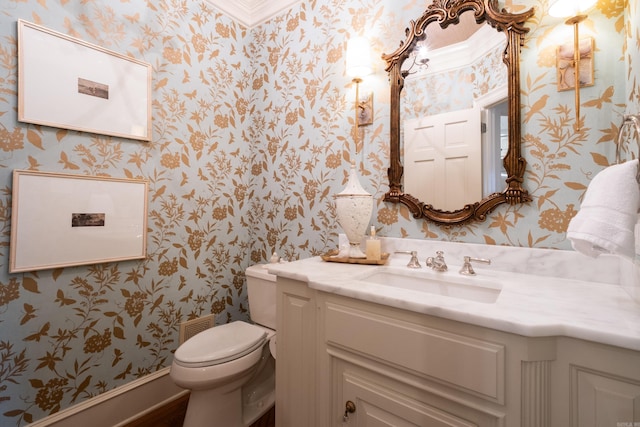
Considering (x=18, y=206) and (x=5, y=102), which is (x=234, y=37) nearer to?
(x=5, y=102)

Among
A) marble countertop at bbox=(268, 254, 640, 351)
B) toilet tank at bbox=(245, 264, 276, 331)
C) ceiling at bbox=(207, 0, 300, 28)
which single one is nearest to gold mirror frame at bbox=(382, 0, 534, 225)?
marble countertop at bbox=(268, 254, 640, 351)

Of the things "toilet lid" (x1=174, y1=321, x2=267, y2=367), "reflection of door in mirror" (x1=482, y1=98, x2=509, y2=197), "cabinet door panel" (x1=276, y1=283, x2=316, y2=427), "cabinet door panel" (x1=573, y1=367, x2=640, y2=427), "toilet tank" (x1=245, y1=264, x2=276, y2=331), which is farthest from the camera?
"toilet tank" (x1=245, y1=264, x2=276, y2=331)

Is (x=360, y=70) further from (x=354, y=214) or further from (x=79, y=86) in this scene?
(x=79, y=86)

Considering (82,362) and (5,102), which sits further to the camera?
(82,362)

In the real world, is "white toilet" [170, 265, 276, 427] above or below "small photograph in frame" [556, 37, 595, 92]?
below

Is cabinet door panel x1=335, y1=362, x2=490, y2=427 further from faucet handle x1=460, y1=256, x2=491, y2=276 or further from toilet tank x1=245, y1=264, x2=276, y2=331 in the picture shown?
toilet tank x1=245, y1=264, x2=276, y2=331

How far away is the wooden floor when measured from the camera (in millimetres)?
1466

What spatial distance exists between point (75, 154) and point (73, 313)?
0.76 m

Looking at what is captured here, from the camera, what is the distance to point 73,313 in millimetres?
1325

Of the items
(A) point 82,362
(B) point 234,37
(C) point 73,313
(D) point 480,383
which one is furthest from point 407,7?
(A) point 82,362

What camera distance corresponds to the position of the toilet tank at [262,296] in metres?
1.60

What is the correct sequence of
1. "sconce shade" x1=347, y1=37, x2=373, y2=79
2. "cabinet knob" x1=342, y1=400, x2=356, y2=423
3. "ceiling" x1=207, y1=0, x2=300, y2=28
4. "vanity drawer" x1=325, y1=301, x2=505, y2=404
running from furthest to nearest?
"ceiling" x1=207, y1=0, x2=300, y2=28
"sconce shade" x1=347, y1=37, x2=373, y2=79
"cabinet knob" x1=342, y1=400, x2=356, y2=423
"vanity drawer" x1=325, y1=301, x2=505, y2=404

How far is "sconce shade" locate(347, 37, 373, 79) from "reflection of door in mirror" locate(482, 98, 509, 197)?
62 centimetres

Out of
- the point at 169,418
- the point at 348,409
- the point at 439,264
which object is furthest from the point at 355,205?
the point at 169,418
